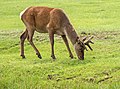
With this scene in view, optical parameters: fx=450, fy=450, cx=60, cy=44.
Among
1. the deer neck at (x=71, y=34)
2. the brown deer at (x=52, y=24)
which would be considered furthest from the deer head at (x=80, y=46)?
the deer neck at (x=71, y=34)

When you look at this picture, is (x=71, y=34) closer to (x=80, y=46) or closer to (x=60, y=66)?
(x=80, y=46)

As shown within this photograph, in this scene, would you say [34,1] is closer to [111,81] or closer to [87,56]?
[87,56]

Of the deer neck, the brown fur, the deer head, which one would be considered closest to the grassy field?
the deer head

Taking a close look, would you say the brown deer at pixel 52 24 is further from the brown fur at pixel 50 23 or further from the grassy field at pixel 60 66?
the grassy field at pixel 60 66

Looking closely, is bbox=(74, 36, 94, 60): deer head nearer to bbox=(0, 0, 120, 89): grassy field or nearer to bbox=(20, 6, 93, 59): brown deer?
bbox=(20, 6, 93, 59): brown deer

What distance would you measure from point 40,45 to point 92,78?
25.0ft

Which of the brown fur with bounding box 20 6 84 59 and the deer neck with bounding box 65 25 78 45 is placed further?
the brown fur with bounding box 20 6 84 59

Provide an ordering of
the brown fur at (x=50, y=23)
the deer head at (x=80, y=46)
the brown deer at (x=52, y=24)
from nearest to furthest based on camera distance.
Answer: the deer head at (x=80, y=46) < the brown deer at (x=52, y=24) < the brown fur at (x=50, y=23)

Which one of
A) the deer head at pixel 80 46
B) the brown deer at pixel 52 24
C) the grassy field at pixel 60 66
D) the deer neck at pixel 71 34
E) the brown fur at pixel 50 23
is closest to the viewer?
the grassy field at pixel 60 66

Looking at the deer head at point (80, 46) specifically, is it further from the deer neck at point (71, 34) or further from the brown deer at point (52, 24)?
the deer neck at point (71, 34)

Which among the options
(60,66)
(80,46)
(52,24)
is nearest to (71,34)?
(80,46)

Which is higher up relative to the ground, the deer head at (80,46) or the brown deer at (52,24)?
the brown deer at (52,24)

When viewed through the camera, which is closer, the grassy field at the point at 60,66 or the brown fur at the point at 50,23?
the grassy field at the point at 60,66

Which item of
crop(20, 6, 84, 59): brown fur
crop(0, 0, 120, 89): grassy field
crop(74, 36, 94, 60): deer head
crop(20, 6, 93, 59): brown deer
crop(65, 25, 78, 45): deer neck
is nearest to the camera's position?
crop(0, 0, 120, 89): grassy field
